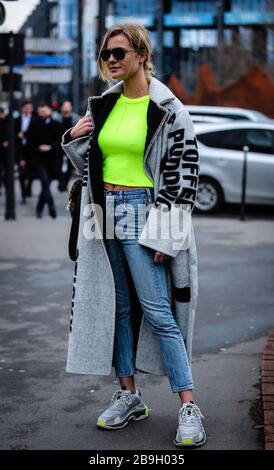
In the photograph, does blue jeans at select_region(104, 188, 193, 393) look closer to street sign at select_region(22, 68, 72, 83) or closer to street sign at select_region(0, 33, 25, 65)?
street sign at select_region(0, 33, 25, 65)

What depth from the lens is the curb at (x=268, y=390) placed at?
14.8ft

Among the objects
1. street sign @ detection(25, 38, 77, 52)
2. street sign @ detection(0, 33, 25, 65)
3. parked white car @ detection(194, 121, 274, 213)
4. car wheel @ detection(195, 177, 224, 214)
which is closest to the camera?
street sign @ detection(0, 33, 25, 65)

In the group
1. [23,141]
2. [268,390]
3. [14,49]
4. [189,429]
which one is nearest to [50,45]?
[23,141]

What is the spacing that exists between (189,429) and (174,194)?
42.4 inches

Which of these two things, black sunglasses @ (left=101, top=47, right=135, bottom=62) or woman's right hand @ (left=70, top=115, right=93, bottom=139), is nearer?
black sunglasses @ (left=101, top=47, right=135, bottom=62)

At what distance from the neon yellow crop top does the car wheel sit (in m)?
11.7

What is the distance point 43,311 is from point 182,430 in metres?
3.54

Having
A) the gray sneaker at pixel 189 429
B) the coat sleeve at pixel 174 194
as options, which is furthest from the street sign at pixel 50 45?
the gray sneaker at pixel 189 429

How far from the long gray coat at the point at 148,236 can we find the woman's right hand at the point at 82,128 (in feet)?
0.09

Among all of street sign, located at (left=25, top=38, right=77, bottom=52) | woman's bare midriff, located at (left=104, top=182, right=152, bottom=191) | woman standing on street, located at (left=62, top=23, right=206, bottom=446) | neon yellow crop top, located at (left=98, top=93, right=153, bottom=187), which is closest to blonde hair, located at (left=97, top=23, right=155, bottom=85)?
woman standing on street, located at (left=62, top=23, right=206, bottom=446)

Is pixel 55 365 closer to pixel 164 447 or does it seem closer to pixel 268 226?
pixel 164 447

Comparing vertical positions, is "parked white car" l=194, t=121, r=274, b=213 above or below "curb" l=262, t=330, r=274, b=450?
below

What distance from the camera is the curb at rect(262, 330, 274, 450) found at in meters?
4.50

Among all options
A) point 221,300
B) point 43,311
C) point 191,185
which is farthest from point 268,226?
point 191,185
